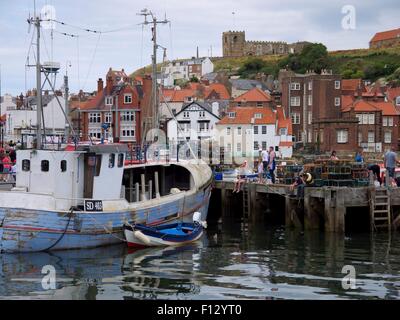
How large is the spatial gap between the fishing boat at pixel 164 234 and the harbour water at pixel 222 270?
447 millimetres

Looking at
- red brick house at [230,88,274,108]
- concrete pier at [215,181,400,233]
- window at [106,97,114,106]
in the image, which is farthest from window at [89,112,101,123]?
concrete pier at [215,181,400,233]

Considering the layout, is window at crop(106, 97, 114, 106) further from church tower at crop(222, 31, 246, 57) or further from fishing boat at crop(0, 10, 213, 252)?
church tower at crop(222, 31, 246, 57)

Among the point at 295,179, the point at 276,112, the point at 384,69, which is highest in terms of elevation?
the point at 384,69

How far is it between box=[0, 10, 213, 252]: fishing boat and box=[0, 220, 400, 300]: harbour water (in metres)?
0.53

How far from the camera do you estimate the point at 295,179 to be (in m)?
30.2

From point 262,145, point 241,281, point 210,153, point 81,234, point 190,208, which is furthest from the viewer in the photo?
point 262,145

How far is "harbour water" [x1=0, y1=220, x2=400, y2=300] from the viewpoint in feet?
57.4

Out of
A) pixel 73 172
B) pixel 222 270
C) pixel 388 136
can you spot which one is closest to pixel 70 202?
pixel 73 172

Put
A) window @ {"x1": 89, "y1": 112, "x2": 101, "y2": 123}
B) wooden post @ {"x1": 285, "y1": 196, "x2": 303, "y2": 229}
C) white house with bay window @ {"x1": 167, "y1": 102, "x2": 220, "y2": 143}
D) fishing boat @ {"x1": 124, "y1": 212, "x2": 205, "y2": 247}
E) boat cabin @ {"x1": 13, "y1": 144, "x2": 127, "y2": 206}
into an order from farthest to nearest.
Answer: white house with bay window @ {"x1": 167, "y1": 102, "x2": 220, "y2": 143} → window @ {"x1": 89, "y1": 112, "x2": 101, "y2": 123} → wooden post @ {"x1": 285, "y1": 196, "x2": 303, "y2": 229} → fishing boat @ {"x1": 124, "y1": 212, "x2": 205, "y2": 247} → boat cabin @ {"x1": 13, "y1": 144, "x2": 127, "y2": 206}

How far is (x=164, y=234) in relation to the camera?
81.4 feet

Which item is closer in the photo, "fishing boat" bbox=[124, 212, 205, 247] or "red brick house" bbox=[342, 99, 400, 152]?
"fishing boat" bbox=[124, 212, 205, 247]

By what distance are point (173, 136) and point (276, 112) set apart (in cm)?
1164
